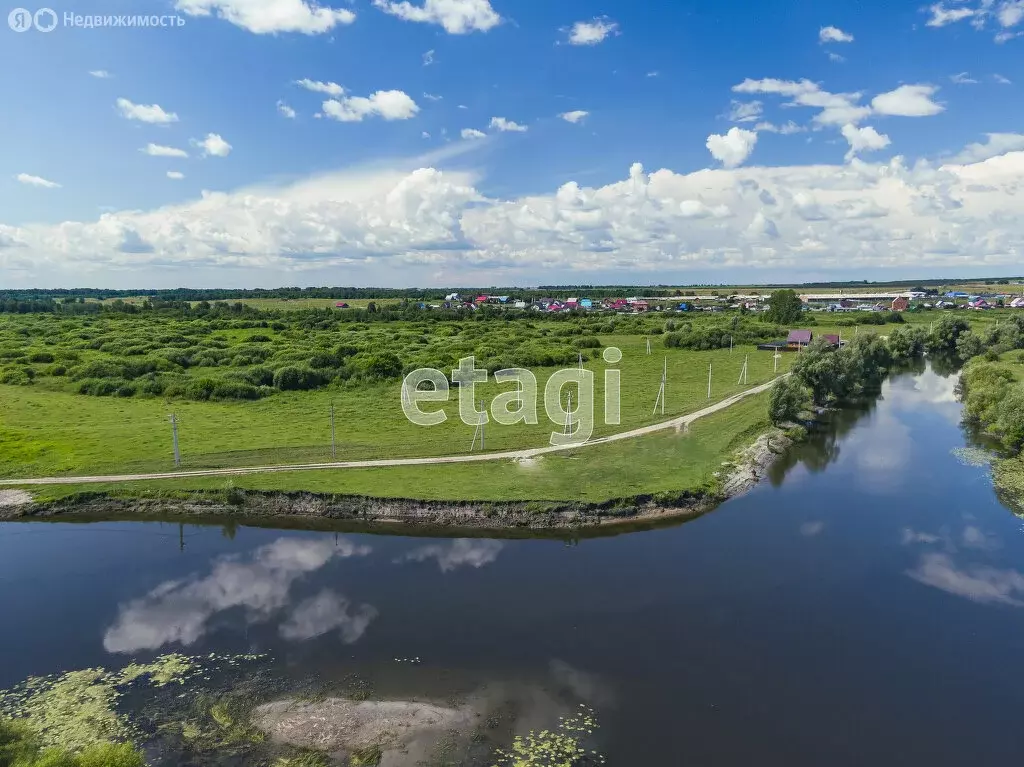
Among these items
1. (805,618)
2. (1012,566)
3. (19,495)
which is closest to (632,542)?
(805,618)

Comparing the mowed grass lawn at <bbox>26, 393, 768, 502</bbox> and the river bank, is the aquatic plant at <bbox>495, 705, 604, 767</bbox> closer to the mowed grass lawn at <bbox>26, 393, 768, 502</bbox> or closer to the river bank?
the river bank

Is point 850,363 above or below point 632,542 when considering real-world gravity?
above

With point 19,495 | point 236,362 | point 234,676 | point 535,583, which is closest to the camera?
point 234,676

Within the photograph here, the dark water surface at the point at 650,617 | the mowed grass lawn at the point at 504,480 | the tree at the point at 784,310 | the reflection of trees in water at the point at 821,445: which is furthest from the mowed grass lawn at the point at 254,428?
the tree at the point at 784,310

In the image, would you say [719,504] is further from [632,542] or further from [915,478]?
[915,478]

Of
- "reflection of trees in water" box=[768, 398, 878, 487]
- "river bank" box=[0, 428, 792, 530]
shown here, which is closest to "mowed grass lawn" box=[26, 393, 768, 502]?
"river bank" box=[0, 428, 792, 530]
